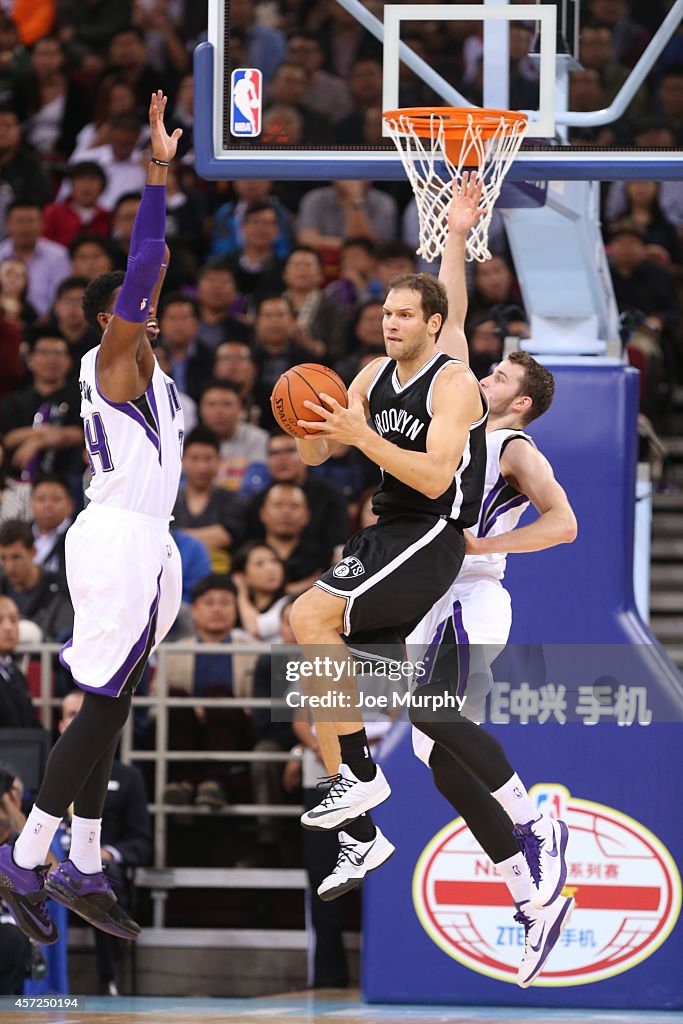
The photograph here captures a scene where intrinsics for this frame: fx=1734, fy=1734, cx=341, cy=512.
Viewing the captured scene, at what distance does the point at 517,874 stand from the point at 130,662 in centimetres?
177

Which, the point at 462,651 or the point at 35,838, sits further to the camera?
the point at 462,651

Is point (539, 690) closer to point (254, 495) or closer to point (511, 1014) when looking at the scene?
point (511, 1014)

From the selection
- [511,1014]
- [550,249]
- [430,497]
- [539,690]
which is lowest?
Answer: [511,1014]

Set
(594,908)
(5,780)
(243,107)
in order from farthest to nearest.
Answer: (5,780) < (594,908) < (243,107)

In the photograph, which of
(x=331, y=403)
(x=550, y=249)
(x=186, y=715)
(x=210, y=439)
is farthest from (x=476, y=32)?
(x=186, y=715)

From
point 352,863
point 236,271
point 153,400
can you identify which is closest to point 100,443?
point 153,400

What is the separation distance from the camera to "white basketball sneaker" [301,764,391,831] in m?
6.47

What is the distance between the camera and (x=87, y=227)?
1417cm

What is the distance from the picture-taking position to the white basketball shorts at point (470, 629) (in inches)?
273

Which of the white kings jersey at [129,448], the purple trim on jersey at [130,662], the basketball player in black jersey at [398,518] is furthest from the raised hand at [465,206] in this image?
the purple trim on jersey at [130,662]

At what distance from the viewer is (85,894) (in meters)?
6.68

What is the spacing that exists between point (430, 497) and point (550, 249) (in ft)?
8.90

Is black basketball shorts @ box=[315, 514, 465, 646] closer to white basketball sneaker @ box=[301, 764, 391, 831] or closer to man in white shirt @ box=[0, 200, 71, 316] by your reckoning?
white basketball sneaker @ box=[301, 764, 391, 831]

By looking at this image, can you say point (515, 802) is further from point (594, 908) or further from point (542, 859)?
point (594, 908)
